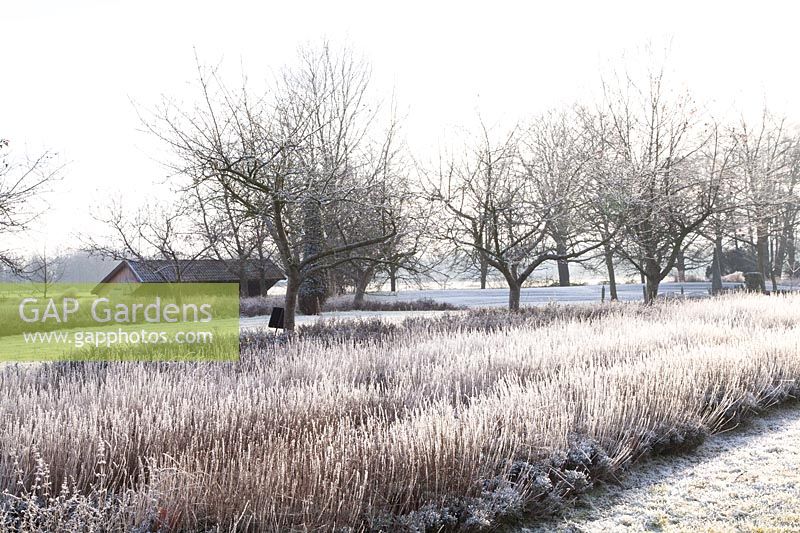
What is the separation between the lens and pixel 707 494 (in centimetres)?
376

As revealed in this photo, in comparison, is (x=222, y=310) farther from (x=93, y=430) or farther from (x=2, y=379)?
(x=93, y=430)

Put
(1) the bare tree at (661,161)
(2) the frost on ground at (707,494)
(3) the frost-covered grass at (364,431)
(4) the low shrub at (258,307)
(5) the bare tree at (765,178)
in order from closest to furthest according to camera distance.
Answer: (3) the frost-covered grass at (364,431), (2) the frost on ground at (707,494), (1) the bare tree at (661,161), (5) the bare tree at (765,178), (4) the low shrub at (258,307)

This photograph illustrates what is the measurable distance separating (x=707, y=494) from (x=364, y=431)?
7.16 feet

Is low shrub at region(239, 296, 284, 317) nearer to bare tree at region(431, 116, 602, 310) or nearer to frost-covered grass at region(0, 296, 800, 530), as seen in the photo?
bare tree at region(431, 116, 602, 310)

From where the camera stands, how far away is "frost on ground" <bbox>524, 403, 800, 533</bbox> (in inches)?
132

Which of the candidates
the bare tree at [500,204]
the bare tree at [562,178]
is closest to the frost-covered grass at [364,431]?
the bare tree at [500,204]

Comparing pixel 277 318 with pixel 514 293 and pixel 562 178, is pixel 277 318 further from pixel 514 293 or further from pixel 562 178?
pixel 562 178

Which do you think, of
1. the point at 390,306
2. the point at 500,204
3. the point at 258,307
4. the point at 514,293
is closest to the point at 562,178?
the point at 500,204

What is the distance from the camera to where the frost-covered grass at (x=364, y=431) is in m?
3.04

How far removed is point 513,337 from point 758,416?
312 cm

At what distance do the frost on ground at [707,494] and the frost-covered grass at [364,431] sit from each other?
0.15m

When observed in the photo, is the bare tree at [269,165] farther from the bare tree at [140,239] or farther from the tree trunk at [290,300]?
the bare tree at [140,239]

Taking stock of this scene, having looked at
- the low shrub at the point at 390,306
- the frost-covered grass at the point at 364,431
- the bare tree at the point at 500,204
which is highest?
the bare tree at the point at 500,204

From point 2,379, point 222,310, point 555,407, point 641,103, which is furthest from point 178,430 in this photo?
point 222,310
